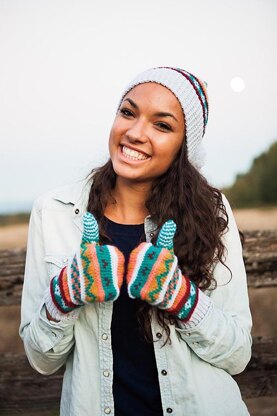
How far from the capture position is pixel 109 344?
1546 mm

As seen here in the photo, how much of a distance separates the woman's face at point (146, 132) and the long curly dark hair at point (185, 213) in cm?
10

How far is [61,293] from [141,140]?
0.53m

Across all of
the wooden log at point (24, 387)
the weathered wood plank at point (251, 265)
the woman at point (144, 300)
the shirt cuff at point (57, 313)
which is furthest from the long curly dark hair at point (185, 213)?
the wooden log at point (24, 387)

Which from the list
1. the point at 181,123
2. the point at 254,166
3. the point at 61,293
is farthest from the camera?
the point at 254,166

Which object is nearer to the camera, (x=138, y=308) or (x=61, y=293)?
(x=61, y=293)

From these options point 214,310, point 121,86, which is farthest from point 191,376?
point 121,86

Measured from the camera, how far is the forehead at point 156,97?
1635 millimetres

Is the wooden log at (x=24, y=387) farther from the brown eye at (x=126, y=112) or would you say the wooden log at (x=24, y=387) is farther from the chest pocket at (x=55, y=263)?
the brown eye at (x=126, y=112)

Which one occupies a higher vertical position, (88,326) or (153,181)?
(153,181)

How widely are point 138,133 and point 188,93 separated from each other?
239 millimetres

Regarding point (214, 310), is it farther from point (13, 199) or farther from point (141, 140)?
point (13, 199)

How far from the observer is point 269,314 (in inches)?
122

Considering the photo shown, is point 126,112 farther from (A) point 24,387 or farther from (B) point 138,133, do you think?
(A) point 24,387

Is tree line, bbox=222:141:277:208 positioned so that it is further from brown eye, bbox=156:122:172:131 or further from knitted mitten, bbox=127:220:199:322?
knitted mitten, bbox=127:220:199:322
